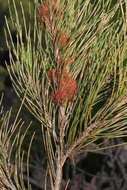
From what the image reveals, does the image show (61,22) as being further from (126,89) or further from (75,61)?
(126,89)

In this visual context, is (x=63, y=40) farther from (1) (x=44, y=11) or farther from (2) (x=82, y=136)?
(2) (x=82, y=136)

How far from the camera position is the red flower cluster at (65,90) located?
5.15 feet

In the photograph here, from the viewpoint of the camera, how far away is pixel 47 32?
1611mm

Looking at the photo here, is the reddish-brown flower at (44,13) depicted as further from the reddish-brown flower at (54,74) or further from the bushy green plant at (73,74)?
the reddish-brown flower at (54,74)

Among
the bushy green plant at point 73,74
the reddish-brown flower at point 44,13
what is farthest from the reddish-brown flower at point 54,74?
the reddish-brown flower at point 44,13

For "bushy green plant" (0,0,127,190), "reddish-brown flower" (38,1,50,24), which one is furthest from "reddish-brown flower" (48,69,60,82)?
"reddish-brown flower" (38,1,50,24)

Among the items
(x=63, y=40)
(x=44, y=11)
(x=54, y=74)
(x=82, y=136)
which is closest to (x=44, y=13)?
(x=44, y=11)

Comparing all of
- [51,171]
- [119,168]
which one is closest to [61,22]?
[51,171]

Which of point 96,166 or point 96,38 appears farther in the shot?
point 96,166

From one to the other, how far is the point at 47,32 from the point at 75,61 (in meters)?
0.15

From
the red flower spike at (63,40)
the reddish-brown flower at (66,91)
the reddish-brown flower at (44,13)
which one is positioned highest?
the reddish-brown flower at (44,13)

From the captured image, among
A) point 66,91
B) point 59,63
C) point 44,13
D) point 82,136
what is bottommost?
point 82,136

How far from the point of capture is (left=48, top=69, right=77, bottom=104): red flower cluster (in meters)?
1.57

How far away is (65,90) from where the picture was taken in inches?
61.9
